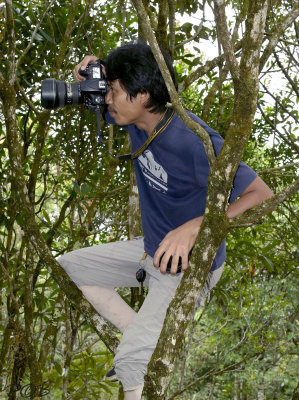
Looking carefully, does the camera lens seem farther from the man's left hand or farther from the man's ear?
the man's left hand

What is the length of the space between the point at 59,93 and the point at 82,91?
0.07m

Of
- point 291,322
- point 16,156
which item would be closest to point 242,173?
point 16,156

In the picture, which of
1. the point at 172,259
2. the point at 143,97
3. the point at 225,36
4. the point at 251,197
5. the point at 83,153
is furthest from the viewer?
the point at 83,153

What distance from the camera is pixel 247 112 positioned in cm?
91

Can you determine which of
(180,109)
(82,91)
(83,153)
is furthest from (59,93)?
(83,153)

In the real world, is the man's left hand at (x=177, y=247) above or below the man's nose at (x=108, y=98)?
below

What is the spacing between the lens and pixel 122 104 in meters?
1.33

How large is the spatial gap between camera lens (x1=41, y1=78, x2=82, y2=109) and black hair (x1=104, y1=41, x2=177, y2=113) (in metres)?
0.10

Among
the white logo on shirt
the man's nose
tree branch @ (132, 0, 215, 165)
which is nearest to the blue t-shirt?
the white logo on shirt

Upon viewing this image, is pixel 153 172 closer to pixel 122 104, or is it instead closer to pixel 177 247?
pixel 122 104

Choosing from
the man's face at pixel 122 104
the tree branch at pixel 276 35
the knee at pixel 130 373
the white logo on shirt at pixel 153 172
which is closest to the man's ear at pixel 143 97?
the man's face at pixel 122 104

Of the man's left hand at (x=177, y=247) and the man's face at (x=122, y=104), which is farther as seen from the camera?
the man's face at (x=122, y=104)

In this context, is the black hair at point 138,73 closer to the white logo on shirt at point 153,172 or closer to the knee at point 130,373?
the white logo on shirt at point 153,172

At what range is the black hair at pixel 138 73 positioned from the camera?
131 centimetres
